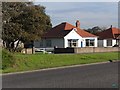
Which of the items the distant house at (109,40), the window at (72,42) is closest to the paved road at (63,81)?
the window at (72,42)

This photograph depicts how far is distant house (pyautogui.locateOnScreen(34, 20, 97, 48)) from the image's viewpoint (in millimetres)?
66062

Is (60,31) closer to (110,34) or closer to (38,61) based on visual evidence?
(110,34)

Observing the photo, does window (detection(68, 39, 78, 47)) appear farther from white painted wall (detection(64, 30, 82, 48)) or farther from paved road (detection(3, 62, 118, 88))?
paved road (detection(3, 62, 118, 88))

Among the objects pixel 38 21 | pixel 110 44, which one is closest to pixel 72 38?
pixel 110 44

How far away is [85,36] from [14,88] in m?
56.4

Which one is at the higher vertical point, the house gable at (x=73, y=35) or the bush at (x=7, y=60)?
the house gable at (x=73, y=35)

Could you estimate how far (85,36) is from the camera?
230 feet

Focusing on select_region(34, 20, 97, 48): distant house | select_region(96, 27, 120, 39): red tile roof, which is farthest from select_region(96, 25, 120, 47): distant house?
select_region(34, 20, 97, 48): distant house

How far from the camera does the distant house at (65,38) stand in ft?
217

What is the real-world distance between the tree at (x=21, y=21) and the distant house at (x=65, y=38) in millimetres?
23159

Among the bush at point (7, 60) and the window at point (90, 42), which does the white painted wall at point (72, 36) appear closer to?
the window at point (90, 42)

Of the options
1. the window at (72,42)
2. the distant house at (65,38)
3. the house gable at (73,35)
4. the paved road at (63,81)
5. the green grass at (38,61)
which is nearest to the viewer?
the paved road at (63,81)

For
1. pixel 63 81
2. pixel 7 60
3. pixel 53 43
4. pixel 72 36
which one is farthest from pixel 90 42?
pixel 63 81

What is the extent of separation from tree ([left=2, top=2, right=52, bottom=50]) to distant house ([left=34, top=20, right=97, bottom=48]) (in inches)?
912
